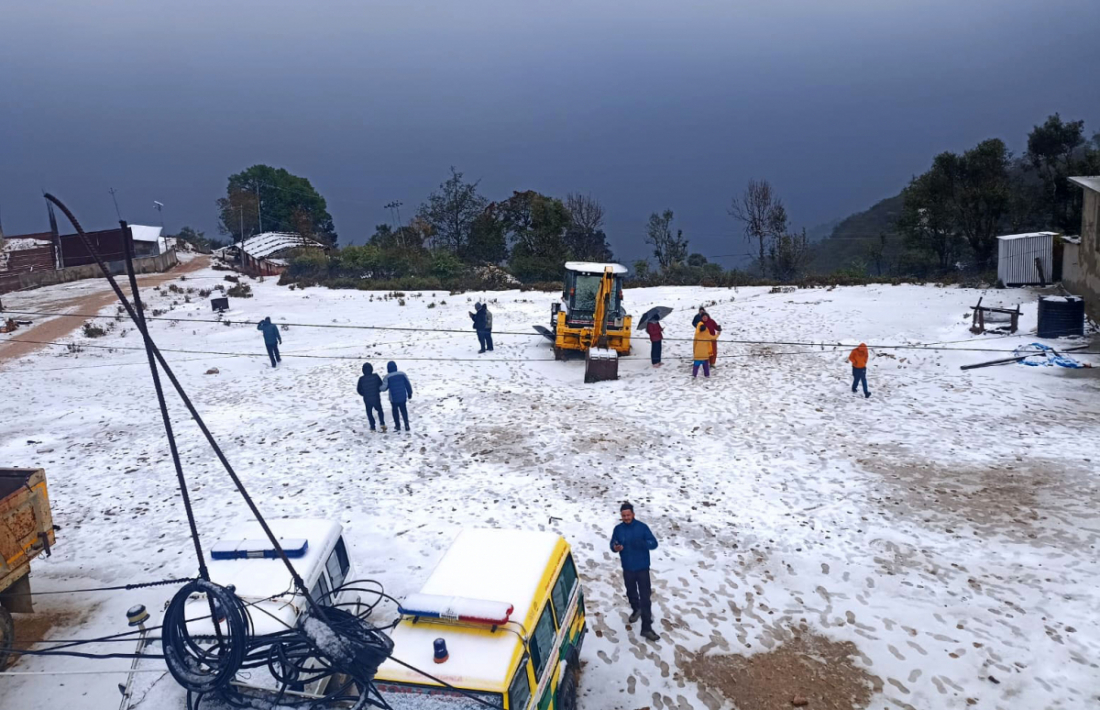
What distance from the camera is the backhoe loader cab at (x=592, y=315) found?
1914 centimetres

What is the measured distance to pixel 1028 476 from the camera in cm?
1130

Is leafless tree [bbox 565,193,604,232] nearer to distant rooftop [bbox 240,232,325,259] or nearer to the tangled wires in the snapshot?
distant rooftop [bbox 240,232,325,259]

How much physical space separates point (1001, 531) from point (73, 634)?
1283cm

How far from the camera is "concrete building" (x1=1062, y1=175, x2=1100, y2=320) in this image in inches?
788

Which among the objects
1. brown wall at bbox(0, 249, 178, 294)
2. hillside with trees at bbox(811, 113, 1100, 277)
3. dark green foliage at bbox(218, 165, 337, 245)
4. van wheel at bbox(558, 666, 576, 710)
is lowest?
van wheel at bbox(558, 666, 576, 710)

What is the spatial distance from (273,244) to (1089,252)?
55679mm

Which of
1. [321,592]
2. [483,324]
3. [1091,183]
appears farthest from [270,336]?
[1091,183]

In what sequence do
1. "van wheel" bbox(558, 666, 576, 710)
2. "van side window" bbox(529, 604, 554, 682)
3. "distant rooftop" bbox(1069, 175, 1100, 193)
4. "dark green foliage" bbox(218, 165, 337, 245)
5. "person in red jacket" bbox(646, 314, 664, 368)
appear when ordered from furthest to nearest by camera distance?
"dark green foliage" bbox(218, 165, 337, 245) → "person in red jacket" bbox(646, 314, 664, 368) → "distant rooftop" bbox(1069, 175, 1100, 193) → "van wheel" bbox(558, 666, 576, 710) → "van side window" bbox(529, 604, 554, 682)

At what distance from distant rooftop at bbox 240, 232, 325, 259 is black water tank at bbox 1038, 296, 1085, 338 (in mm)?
51106

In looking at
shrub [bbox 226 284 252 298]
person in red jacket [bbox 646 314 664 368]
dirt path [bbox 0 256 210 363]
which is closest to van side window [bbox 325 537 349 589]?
person in red jacket [bbox 646 314 664 368]

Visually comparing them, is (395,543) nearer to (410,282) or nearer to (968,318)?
(968,318)

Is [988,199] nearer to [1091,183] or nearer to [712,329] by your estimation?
[1091,183]

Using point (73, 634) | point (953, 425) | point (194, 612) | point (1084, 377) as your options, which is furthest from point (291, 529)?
point (1084, 377)

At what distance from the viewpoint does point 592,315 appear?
20.6m
